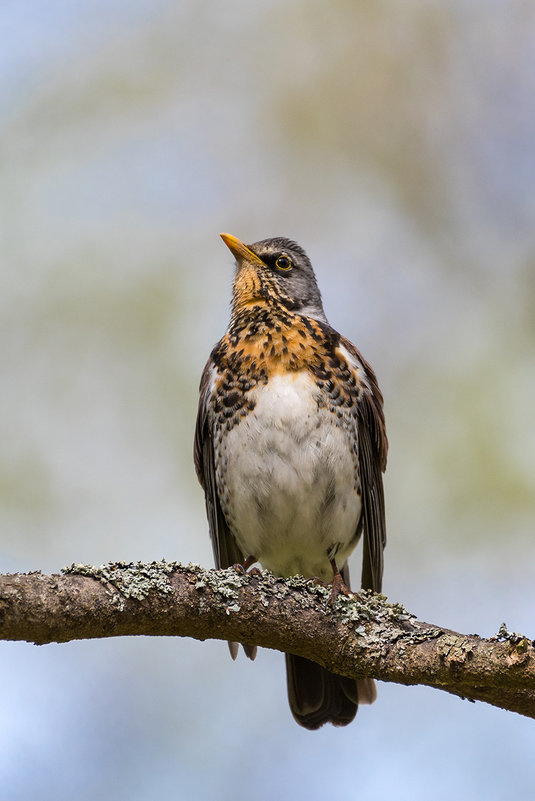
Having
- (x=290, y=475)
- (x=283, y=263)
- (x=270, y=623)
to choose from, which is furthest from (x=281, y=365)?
(x=270, y=623)

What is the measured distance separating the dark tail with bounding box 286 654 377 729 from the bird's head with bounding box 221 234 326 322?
87.9 inches

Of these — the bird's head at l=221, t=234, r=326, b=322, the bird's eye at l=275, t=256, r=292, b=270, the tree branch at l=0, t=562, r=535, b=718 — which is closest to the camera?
the tree branch at l=0, t=562, r=535, b=718

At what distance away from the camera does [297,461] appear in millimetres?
5203

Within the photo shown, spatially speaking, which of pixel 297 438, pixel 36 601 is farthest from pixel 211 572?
pixel 297 438

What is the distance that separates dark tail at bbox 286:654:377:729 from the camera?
536cm

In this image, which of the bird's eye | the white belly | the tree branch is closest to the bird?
the white belly

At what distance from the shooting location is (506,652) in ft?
10.9

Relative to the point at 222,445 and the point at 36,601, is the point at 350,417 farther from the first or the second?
the point at 36,601

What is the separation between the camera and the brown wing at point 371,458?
5512 mm

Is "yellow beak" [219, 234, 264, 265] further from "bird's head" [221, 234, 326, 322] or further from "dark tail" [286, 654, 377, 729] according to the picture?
"dark tail" [286, 654, 377, 729]

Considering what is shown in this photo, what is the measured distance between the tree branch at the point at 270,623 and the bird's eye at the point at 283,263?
2834mm

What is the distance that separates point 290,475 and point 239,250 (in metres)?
1.83

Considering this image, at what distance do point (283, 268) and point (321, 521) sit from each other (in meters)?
1.89

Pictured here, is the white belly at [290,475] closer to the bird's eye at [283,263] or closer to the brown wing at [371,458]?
the brown wing at [371,458]
